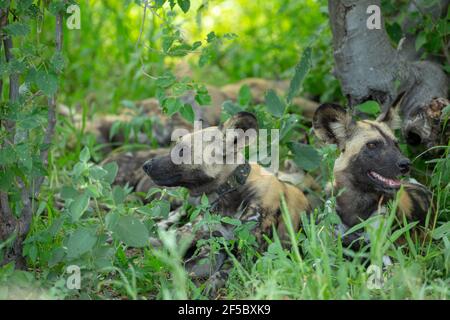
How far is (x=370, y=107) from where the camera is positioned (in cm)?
564

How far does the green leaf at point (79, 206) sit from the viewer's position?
3912 millimetres

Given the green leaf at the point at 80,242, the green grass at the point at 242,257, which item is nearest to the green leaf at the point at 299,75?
the green grass at the point at 242,257

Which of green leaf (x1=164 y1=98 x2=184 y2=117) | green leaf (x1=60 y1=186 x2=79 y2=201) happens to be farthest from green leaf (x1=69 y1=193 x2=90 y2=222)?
green leaf (x1=164 y1=98 x2=184 y2=117)

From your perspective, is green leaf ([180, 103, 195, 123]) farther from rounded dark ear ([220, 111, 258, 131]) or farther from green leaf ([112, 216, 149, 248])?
green leaf ([112, 216, 149, 248])

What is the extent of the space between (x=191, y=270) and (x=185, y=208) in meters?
0.90

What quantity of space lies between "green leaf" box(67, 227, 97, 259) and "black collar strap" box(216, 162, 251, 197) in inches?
53.1

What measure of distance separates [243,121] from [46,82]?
56.2 inches

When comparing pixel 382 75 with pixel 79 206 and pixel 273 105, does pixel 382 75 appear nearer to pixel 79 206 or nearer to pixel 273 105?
pixel 273 105

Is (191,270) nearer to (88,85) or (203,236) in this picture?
(203,236)

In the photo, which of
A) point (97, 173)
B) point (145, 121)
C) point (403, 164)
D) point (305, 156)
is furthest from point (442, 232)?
point (145, 121)

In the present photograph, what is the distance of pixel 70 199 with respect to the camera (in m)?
4.01

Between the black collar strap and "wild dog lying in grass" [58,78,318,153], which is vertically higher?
"wild dog lying in grass" [58,78,318,153]

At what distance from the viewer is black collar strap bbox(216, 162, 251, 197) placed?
17.1 feet
